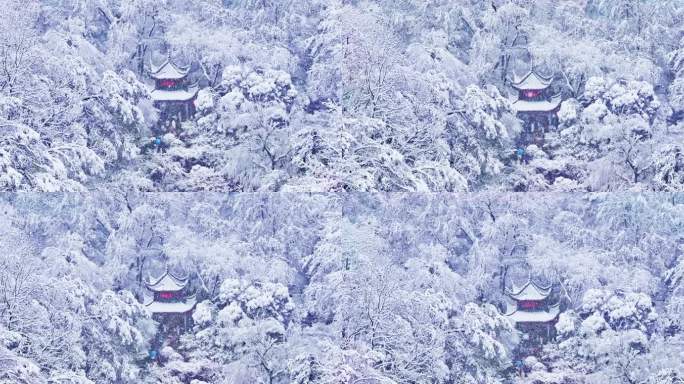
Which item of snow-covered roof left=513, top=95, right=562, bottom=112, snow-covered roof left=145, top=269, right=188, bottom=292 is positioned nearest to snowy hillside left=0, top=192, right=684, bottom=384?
snow-covered roof left=145, top=269, right=188, bottom=292

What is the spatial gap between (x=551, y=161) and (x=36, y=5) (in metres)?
1.87

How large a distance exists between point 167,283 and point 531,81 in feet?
4.73

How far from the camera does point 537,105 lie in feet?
14.4

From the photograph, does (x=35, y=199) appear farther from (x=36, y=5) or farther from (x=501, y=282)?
(x=501, y=282)

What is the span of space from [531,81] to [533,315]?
812 millimetres

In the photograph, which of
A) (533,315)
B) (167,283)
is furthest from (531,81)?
(167,283)

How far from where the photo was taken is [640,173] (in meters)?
4.37

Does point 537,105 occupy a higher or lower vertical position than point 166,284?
higher

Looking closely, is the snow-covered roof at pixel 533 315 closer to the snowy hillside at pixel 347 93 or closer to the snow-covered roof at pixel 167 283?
the snowy hillside at pixel 347 93

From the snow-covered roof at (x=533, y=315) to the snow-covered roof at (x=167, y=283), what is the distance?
1.13 m

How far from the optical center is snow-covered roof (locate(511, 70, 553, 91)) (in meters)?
4.38

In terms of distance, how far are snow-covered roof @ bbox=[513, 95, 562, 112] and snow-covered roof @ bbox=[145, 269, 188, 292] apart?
Result: 4.27 ft

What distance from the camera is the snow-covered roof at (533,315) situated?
4.33 metres

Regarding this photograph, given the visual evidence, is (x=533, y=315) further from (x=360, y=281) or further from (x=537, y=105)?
(x=537, y=105)
